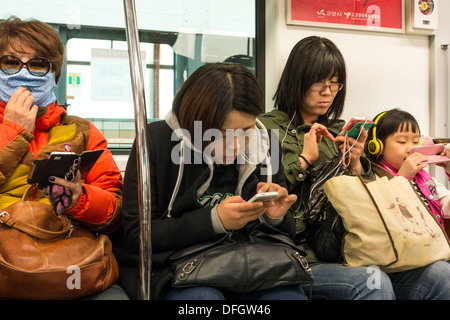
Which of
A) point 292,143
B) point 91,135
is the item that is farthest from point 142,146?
point 292,143

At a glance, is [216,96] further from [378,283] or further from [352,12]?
[352,12]

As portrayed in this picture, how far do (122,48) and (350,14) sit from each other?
4.87ft

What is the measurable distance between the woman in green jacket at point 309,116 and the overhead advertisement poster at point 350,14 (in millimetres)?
474

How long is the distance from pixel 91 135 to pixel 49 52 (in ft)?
1.24

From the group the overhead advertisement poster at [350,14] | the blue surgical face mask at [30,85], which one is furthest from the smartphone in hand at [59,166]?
the overhead advertisement poster at [350,14]

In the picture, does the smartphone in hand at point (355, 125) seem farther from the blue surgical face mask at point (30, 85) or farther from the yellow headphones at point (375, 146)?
the blue surgical face mask at point (30, 85)

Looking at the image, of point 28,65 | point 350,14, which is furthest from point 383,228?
point 350,14

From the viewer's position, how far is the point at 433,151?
2.57m

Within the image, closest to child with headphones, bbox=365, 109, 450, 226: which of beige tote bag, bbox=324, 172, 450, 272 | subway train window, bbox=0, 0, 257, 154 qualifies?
beige tote bag, bbox=324, 172, 450, 272

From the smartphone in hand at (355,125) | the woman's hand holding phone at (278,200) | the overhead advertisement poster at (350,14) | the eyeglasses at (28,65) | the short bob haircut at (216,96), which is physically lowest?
the woman's hand holding phone at (278,200)

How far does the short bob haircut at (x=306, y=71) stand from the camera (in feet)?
8.07

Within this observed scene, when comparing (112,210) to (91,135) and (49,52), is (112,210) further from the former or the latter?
(49,52)

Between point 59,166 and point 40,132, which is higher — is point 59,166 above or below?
below
